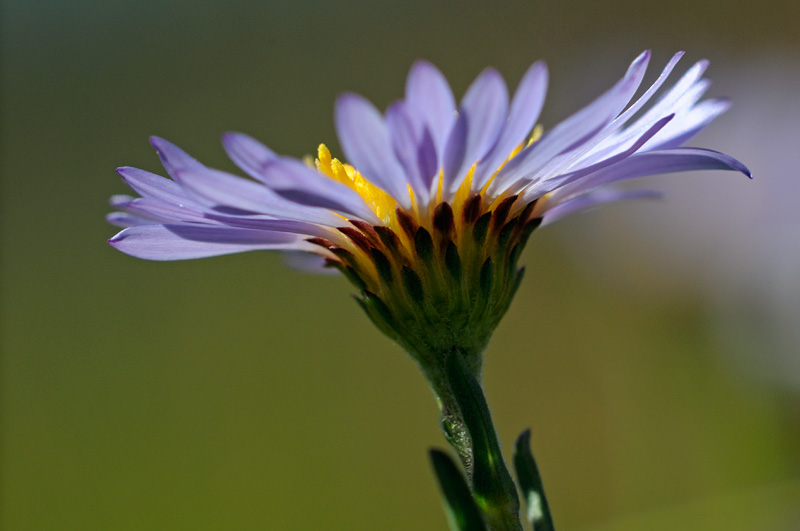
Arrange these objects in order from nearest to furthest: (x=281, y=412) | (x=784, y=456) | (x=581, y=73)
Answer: (x=784, y=456) → (x=281, y=412) → (x=581, y=73)

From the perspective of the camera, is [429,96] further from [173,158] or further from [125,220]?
[125,220]

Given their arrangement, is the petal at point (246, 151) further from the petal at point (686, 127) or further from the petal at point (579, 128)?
the petal at point (686, 127)

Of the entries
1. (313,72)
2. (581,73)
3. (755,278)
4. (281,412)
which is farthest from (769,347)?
(313,72)

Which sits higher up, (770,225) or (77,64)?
(77,64)

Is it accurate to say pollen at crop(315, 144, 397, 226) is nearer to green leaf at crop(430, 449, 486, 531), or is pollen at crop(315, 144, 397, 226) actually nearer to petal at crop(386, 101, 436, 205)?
petal at crop(386, 101, 436, 205)

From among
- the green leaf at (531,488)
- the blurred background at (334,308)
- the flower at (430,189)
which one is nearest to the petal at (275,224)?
the flower at (430,189)

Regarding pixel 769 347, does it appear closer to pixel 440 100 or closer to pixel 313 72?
pixel 313 72

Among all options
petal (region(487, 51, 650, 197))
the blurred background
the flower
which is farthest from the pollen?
the blurred background
